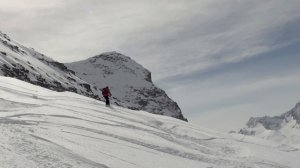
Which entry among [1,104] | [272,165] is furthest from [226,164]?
[1,104]

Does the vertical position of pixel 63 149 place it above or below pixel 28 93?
→ below

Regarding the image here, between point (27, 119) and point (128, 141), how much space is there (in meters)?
4.78

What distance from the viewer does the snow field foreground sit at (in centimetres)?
1786

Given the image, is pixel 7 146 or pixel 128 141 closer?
pixel 7 146

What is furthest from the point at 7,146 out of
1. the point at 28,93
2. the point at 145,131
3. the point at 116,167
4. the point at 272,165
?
the point at 28,93

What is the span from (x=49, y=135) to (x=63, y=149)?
1883mm

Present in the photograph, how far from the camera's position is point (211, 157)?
2297 cm

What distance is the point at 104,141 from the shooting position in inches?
837

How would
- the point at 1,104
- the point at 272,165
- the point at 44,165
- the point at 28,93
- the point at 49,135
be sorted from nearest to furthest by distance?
the point at 44,165 < the point at 49,135 < the point at 272,165 < the point at 1,104 < the point at 28,93

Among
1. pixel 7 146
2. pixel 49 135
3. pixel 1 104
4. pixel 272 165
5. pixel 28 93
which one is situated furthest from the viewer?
pixel 28 93

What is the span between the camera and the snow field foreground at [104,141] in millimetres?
17859

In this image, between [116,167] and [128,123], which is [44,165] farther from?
[128,123]

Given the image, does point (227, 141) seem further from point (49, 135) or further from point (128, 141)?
point (49, 135)

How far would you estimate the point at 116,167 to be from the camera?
1784 cm
